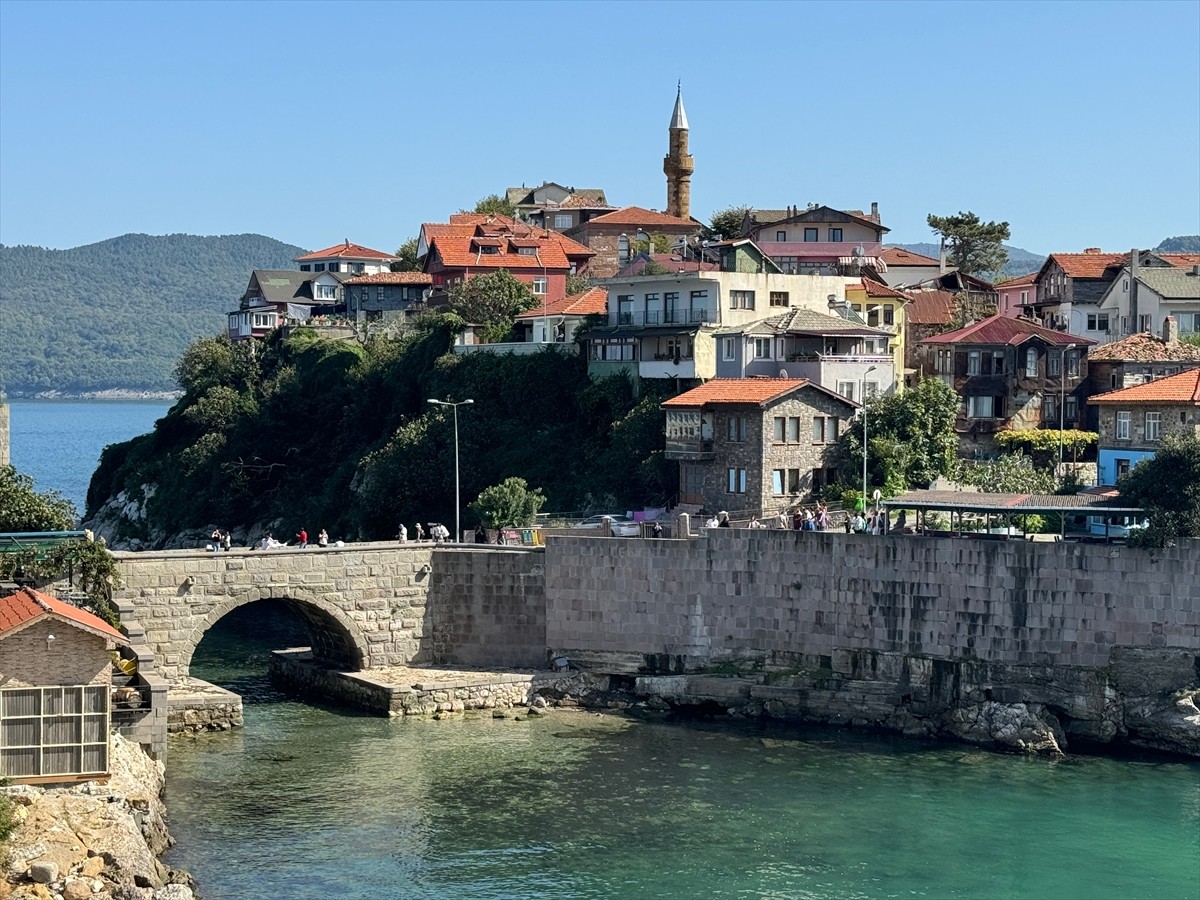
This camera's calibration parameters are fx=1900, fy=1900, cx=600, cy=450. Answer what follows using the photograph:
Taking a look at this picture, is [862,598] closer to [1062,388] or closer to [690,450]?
[690,450]

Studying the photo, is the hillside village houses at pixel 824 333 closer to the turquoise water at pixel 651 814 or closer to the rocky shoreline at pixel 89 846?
the turquoise water at pixel 651 814

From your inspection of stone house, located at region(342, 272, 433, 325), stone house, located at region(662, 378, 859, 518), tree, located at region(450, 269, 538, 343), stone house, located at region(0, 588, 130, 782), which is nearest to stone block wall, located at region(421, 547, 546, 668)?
stone house, located at region(662, 378, 859, 518)

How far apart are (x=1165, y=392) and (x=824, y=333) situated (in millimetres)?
14711

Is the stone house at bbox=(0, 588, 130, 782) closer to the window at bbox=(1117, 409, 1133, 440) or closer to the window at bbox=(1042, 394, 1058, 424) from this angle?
the window at bbox=(1117, 409, 1133, 440)

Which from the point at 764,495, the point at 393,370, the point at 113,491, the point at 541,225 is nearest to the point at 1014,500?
the point at 764,495

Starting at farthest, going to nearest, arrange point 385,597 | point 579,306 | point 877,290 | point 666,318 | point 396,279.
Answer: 1. point 396,279
2. point 579,306
3. point 877,290
4. point 666,318
5. point 385,597

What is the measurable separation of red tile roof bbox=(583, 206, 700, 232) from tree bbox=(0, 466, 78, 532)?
6373 centimetres

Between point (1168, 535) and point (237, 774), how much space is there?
25.3 m

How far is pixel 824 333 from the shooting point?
244 feet

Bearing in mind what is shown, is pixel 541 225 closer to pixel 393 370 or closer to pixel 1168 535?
pixel 393 370

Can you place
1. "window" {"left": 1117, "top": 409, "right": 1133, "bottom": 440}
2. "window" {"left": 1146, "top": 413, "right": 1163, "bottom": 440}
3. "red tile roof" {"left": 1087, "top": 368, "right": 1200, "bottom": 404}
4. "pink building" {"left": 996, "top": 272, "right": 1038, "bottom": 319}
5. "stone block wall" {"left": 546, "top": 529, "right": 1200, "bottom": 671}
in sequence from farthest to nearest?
1. "pink building" {"left": 996, "top": 272, "right": 1038, "bottom": 319}
2. "window" {"left": 1117, "top": 409, "right": 1133, "bottom": 440}
3. "window" {"left": 1146, "top": 413, "right": 1163, "bottom": 440}
4. "red tile roof" {"left": 1087, "top": 368, "right": 1200, "bottom": 404}
5. "stone block wall" {"left": 546, "top": 529, "right": 1200, "bottom": 671}

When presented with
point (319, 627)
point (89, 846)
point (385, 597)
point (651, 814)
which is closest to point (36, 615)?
point (89, 846)

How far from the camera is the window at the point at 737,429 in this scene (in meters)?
68.0

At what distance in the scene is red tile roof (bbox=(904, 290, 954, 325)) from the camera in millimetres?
88000
